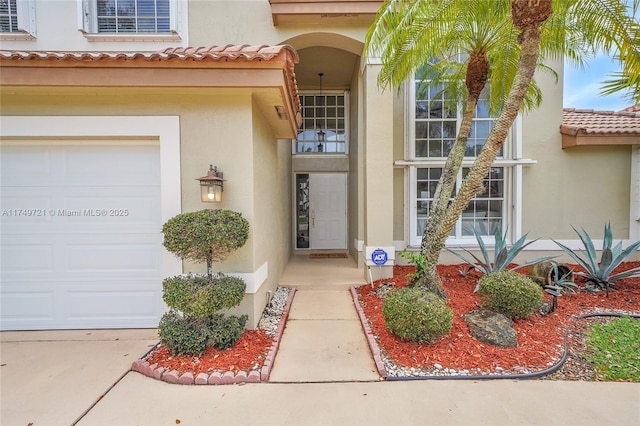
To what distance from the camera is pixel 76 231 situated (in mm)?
3957

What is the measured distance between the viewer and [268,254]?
4.95 m

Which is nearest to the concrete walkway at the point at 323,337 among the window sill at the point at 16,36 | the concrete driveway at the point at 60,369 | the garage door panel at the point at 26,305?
the concrete driveway at the point at 60,369

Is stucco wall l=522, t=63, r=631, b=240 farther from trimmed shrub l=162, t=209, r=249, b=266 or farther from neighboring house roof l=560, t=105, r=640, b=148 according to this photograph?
trimmed shrub l=162, t=209, r=249, b=266

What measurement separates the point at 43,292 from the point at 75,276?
52 centimetres

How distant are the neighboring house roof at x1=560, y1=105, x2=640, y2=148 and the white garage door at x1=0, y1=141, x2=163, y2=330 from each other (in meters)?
8.79

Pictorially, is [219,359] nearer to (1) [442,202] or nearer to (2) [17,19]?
(1) [442,202]

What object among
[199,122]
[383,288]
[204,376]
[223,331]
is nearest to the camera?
[204,376]

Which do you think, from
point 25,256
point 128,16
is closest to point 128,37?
point 128,16

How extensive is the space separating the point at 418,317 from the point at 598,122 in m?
7.85

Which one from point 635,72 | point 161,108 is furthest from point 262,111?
point 635,72

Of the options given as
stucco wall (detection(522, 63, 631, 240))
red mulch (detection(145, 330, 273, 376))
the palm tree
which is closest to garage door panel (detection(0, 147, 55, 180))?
red mulch (detection(145, 330, 273, 376))

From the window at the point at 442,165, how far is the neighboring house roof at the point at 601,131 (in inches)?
52.0

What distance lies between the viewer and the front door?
9.51 metres

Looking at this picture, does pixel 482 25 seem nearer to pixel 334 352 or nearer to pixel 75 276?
pixel 334 352
